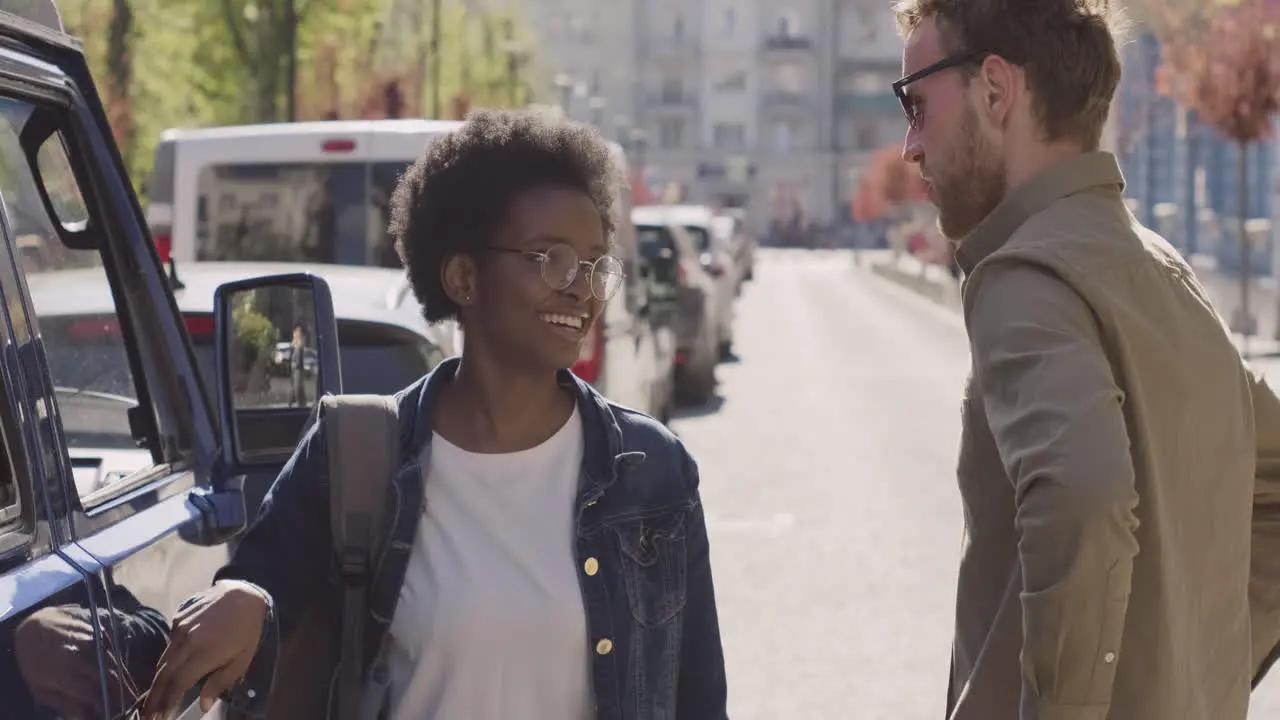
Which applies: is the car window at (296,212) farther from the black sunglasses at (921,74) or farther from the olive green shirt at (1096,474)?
the olive green shirt at (1096,474)

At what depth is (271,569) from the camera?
115 inches

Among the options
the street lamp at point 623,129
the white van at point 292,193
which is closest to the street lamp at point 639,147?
the street lamp at point 623,129

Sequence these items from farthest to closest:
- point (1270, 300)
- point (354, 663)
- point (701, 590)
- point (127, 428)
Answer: point (1270, 300), point (127, 428), point (701, 590), point (354, 663)

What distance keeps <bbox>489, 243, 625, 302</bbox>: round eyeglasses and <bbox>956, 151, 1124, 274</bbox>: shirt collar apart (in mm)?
487

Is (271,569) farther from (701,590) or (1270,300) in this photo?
(1270,300)

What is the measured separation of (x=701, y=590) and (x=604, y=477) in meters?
0.23

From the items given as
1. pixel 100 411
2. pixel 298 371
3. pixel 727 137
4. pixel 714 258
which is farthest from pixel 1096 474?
pixel 727 137

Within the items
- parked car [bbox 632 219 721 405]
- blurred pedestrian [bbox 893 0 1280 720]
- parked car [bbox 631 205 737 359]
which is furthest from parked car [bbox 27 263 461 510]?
parked car [bbox 631 205 737 359]

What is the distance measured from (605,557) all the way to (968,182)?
72 centimetres

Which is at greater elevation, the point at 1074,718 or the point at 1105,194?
the point at 1105,194

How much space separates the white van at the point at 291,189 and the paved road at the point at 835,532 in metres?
2.49

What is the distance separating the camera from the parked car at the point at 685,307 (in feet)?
64.8

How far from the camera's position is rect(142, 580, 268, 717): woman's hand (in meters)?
2.70

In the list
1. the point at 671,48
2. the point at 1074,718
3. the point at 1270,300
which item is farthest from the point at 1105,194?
the point at 671,48
